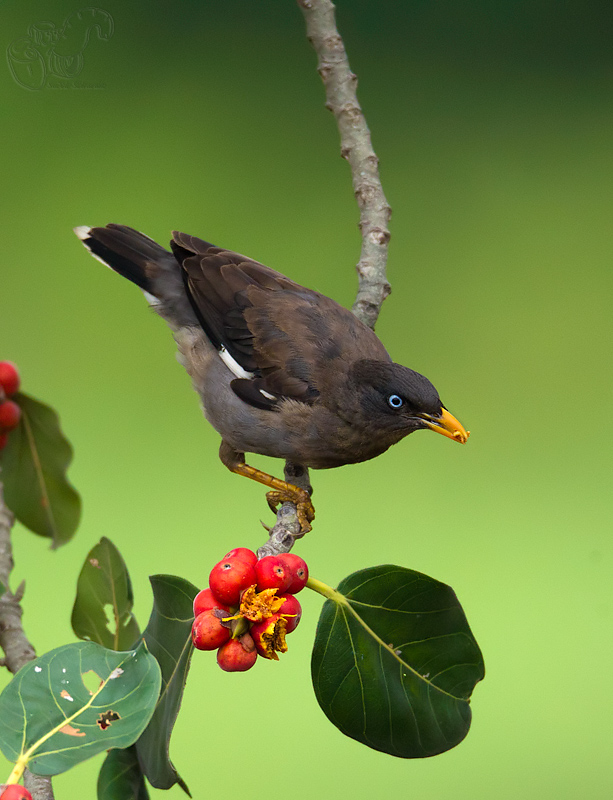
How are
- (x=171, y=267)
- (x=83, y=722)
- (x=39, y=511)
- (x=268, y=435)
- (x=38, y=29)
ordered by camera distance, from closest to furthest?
1. (x=83, y=722)
2. (x=39, y=511)
3. (x=268, y=435)
4. (x=171, y=267)
5. (x=38, y=29)

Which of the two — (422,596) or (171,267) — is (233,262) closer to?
(171,267)

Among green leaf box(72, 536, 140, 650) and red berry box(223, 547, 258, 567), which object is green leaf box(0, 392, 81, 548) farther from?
red berry box(223, 547, 258, 567)

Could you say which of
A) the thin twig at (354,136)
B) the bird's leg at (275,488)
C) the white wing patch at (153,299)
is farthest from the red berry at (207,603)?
the white wing patch at (153,299)

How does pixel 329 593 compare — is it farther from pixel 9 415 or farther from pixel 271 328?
pixel 271 328

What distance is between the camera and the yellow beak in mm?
1196

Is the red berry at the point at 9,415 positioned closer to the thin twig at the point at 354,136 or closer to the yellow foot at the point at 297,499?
the yellow foot at the point at 297,499

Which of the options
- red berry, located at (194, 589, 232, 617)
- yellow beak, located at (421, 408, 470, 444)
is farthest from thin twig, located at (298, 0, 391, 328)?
red berry, located at (194, 589, 232, 617)

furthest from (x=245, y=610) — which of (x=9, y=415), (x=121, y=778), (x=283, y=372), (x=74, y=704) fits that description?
(x=283, y=372)

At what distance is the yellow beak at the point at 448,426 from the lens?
1196 mm

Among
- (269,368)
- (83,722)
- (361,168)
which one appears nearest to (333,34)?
(361,168)

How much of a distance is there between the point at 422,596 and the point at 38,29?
171cm

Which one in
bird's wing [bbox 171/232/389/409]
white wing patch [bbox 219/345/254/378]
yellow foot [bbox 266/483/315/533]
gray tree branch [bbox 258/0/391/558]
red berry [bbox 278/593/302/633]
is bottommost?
red berry [bbox 278/593/302/633]

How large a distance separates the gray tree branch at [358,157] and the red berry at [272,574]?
26.8 inches

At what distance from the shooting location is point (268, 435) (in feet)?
4.44
